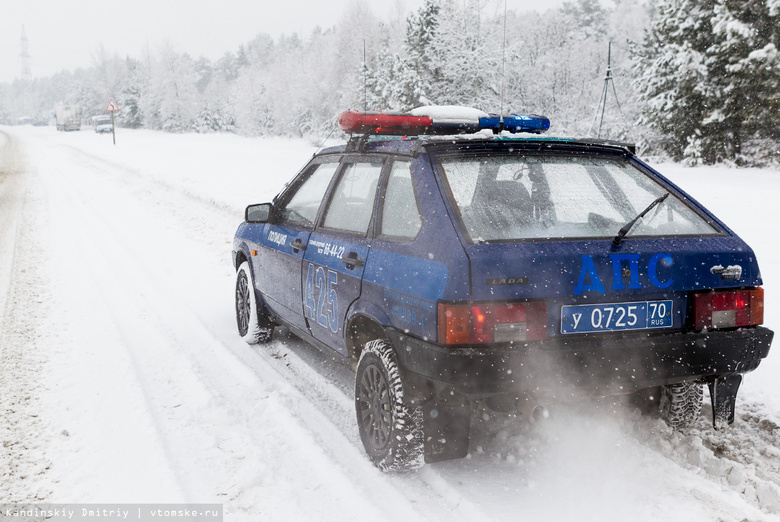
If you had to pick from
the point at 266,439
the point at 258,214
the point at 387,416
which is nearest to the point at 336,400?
the point at 266,439

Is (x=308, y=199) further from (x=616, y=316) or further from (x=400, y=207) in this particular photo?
(x=616, y=316)

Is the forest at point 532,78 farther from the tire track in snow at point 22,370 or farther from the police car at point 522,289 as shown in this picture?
the tire track in snow at point 22,370

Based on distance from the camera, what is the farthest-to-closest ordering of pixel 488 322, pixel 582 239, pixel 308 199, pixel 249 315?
pixel 249 315
pixel 308 199
pixel 582 239
pixel 488 322

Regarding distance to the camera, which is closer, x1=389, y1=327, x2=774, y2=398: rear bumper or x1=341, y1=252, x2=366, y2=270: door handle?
x1=389, y1=327, x2=774, y2=398: rear bumper

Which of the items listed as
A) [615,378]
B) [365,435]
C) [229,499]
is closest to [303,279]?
[365,435]

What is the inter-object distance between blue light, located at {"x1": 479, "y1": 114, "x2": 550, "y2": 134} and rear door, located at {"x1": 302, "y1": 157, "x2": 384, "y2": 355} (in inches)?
35.9

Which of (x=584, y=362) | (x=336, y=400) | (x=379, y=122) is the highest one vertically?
(x=379, y=122)

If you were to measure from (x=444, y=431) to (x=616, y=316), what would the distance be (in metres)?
0.98

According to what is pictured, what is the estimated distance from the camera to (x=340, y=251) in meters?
A: 3.66

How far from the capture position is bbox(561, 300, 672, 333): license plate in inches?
110

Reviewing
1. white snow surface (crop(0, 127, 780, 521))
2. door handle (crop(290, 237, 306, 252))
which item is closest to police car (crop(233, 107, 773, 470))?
white snow surface (crop(0, 127, 780, 521))

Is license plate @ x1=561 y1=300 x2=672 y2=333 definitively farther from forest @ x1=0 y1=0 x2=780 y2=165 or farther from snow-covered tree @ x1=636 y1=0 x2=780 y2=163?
snow-covered tree @ x1=636 y1=0 x2=780 y2=163

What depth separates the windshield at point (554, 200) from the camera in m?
2.96

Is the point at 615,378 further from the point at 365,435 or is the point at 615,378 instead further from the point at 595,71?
the point at 595,71
